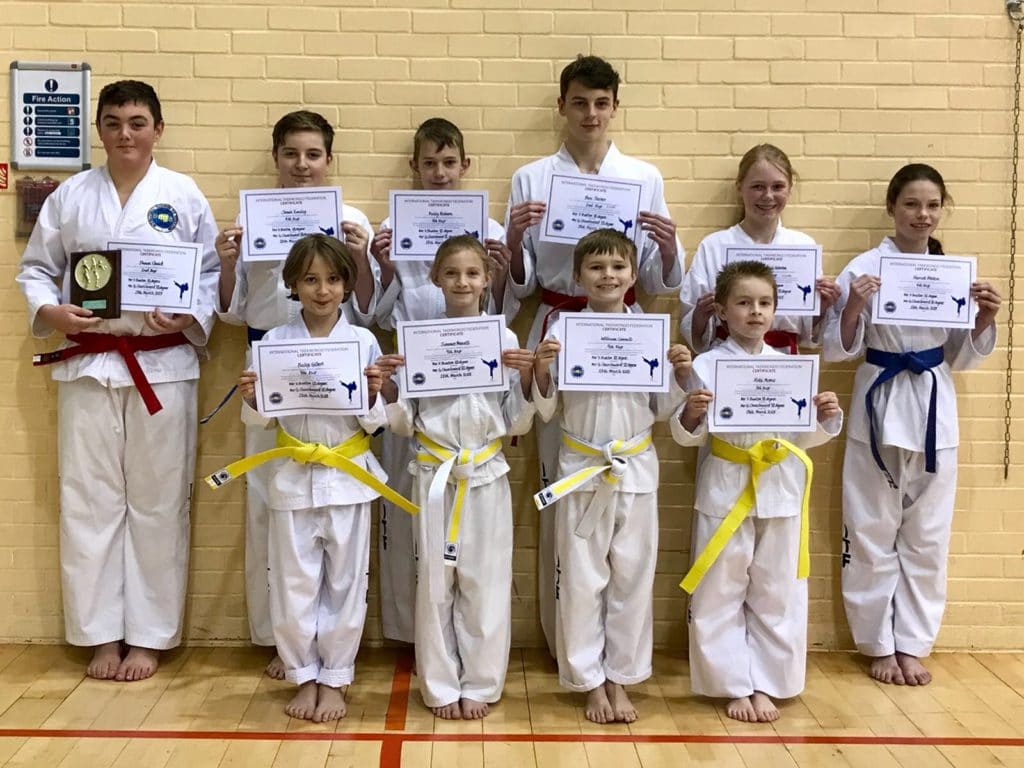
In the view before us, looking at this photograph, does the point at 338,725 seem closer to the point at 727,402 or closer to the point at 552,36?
the point at 727,402

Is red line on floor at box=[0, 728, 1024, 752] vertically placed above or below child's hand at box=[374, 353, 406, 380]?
below

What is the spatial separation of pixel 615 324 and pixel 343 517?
110 cm

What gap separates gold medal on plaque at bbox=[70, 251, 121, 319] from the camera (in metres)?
3.54

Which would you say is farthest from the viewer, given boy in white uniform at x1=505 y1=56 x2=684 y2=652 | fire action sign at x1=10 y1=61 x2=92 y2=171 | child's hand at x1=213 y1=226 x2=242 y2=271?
fire action sign at x1=10 y1=61 x2=92 y2=171

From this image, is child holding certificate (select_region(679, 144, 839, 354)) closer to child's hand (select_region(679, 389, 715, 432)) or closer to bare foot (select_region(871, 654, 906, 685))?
child's hand (select_region(679, 389, 715, 432))

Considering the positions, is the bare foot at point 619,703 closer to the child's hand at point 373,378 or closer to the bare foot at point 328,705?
the bare foot at point 328,705

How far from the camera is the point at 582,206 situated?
3.58 meters

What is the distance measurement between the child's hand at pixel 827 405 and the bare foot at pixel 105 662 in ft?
8.80

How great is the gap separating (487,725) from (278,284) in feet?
5.62

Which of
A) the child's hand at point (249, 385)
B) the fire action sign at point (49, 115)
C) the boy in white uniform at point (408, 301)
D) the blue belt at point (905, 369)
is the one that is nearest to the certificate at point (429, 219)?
the boy in white uniform at point (408, 301)

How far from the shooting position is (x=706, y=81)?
155 inches

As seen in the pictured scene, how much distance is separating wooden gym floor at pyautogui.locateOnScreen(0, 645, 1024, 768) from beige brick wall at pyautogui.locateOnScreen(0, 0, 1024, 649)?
0.45 meters

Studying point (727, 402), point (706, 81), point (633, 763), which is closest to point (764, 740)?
point (633, 763)

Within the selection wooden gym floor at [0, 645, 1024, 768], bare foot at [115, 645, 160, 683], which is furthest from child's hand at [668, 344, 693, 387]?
bare foot at [115, 645, 160, 683]
